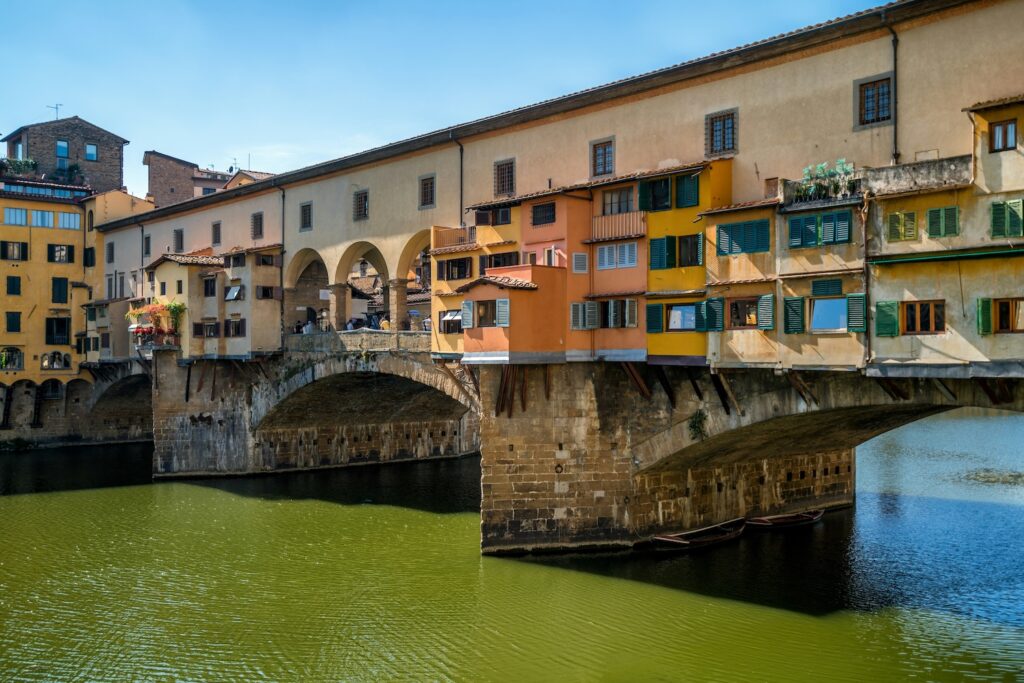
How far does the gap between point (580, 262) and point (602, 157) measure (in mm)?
3542

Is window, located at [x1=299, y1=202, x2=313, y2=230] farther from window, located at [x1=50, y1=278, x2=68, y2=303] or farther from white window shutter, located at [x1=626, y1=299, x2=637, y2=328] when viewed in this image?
window, located at [x1=50, y1=278, x2=68, y2=303]

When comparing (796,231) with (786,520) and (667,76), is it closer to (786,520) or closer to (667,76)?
(667,76)

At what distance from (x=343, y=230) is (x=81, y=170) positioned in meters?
36.8

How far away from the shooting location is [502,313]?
84.0 feet

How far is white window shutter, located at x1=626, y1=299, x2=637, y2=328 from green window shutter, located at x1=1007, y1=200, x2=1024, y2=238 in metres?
9.86

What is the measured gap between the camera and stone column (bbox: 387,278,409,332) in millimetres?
34719

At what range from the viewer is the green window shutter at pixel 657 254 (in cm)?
2453

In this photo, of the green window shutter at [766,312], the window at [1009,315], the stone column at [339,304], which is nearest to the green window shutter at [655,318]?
the green window shutter at [766,312]

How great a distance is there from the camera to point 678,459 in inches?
1045

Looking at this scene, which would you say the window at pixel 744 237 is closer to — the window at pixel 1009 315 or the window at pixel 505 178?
the window at pixel 1009 315

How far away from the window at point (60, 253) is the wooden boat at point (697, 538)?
47.0m

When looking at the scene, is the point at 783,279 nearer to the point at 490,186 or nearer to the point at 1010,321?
the point at 1010,321

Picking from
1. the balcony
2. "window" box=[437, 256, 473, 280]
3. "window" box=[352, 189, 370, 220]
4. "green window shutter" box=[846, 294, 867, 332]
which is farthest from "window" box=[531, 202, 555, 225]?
"window" box=[352, 189, 370, 220]

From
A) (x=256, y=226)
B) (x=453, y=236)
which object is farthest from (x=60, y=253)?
(x=453, y=236)
